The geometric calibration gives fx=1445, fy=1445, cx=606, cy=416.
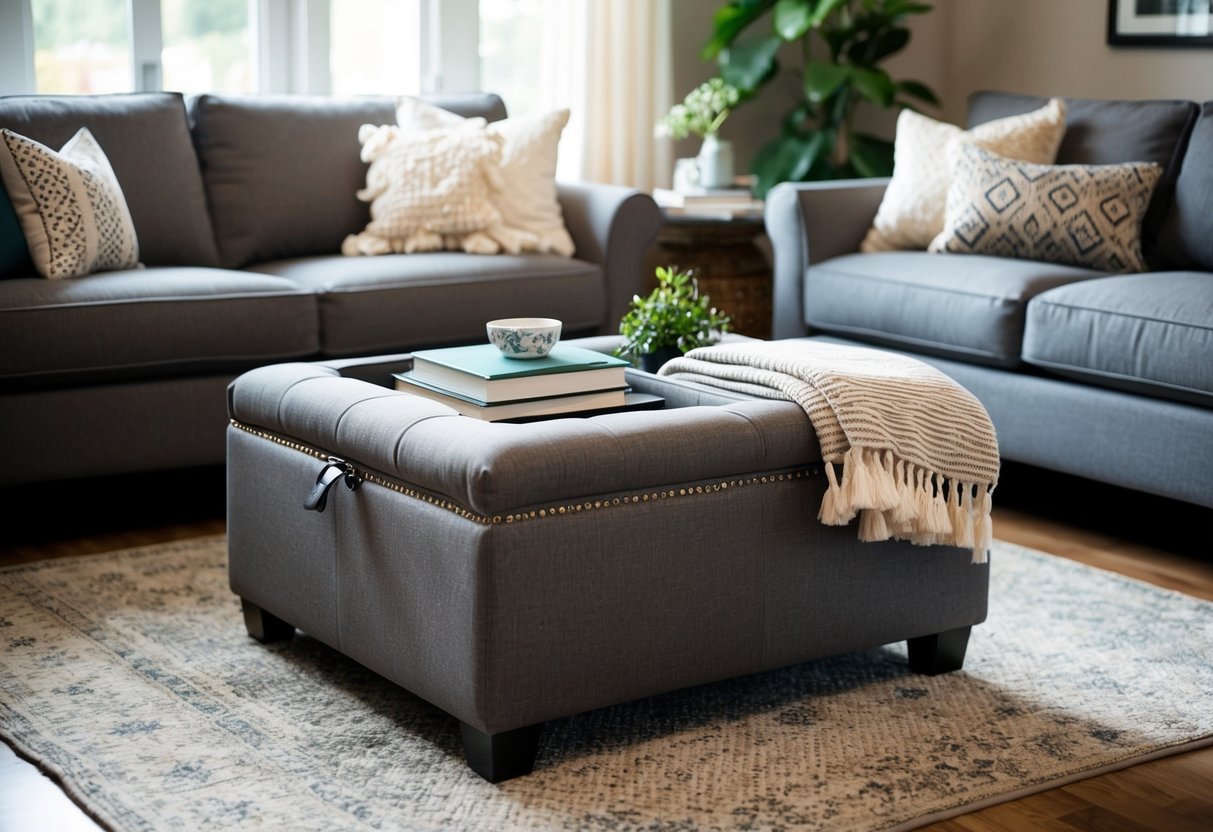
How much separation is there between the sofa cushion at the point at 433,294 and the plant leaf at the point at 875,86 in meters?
1.33

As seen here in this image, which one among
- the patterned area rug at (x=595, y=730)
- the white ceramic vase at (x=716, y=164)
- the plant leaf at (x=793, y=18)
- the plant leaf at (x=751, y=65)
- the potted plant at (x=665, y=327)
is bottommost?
the patterned area rug at (x=595, y=730)

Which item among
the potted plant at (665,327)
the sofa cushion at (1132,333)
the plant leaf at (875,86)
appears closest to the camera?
the potted plant at (665,327)

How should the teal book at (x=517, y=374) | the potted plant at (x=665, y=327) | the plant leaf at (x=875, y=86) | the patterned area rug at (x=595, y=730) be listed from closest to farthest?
1. the patterned area rug at (x=595, y=730)
2. the teal book at (x=517, y=374)
3. the potted plant at (x=665, y=327)
4. the plant leaf at (x=875, y=86)

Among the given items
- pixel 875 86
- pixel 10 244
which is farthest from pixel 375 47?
pixel 10 244

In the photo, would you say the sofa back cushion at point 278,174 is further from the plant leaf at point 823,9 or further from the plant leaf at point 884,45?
the plant leaf at point 884,45

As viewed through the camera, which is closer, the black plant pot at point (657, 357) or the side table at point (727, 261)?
the black plant pot at point (657, 357)

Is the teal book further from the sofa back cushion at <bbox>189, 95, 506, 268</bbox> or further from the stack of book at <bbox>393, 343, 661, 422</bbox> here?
the sofa back cushion at <bbox>189, 95, 506, 268</bbox>

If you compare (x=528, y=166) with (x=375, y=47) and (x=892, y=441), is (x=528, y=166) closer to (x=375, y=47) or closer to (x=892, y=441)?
(x=375, y=47)

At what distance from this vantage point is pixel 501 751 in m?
1.98

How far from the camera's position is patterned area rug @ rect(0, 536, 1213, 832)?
191cm

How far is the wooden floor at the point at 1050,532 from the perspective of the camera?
1984mm

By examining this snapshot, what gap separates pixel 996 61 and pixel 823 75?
3.07 ft

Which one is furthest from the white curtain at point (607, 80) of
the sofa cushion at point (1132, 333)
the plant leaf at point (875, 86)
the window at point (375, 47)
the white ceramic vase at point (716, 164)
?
the sofa cushion at point (1132, 333)

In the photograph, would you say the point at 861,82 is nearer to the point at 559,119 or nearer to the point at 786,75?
the point at 786,75
